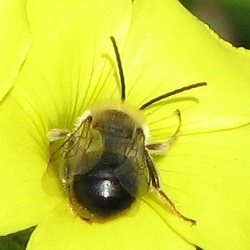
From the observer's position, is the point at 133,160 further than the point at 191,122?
No

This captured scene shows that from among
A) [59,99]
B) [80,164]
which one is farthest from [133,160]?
[59,99]

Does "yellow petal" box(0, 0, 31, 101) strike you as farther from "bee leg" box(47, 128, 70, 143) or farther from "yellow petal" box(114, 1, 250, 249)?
"yellow petal" box(114, 1, 250, 249)

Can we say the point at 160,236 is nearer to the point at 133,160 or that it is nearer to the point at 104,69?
the point at 133,160

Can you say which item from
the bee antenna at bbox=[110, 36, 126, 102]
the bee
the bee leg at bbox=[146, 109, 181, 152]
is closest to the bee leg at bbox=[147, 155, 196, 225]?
the bee

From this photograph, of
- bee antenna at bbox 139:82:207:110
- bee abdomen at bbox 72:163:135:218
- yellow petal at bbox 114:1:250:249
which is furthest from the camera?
yellow petal at bbox 114:1:250:249

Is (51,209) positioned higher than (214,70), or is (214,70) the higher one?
(214,70)

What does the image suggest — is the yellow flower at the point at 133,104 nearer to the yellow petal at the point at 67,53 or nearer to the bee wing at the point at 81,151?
the yellow petal at the point at 67,53

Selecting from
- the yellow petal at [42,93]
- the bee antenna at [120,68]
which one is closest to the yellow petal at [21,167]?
the yellow petal at [42,93]
